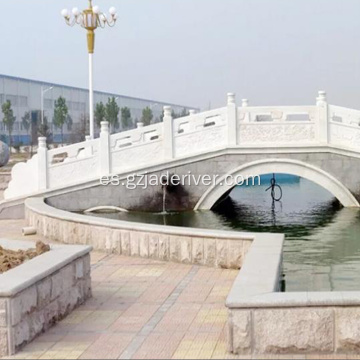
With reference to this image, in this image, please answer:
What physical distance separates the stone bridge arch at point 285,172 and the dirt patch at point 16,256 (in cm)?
978

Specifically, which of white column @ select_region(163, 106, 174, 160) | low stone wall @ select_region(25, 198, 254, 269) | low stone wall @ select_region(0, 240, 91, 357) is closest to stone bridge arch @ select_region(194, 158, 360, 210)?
white column @ select_region(163, 106, 174, 160)

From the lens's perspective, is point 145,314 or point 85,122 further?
point 85,122

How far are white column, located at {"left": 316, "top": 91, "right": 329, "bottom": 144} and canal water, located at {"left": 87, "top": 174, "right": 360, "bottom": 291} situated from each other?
62.0 inches

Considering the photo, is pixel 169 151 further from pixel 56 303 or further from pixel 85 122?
pixel 85 122

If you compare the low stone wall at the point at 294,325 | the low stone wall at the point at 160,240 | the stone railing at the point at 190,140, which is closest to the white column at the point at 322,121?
the stone railing at the point at 190,140

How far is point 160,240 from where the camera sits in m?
8.55

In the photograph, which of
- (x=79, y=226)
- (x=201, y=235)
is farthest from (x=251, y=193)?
(x=201, y=235)

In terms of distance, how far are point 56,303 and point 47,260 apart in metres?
0.35

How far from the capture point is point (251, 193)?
938 inches

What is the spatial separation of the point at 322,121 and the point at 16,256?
1050 centimetres

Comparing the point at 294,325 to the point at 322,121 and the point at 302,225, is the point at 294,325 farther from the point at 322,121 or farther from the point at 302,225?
the point at 322,121

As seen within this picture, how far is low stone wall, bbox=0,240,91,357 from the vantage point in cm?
489

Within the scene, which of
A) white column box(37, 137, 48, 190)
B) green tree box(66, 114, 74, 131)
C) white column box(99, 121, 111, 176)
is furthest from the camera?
green tree box(66, 114, 74, 131)

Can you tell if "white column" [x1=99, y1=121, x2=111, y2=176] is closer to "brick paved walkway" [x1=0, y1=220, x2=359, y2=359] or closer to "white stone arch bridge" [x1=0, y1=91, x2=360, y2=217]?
"white stone arch bridge" [x1=0, y1=91, x2=360, y2=217]
